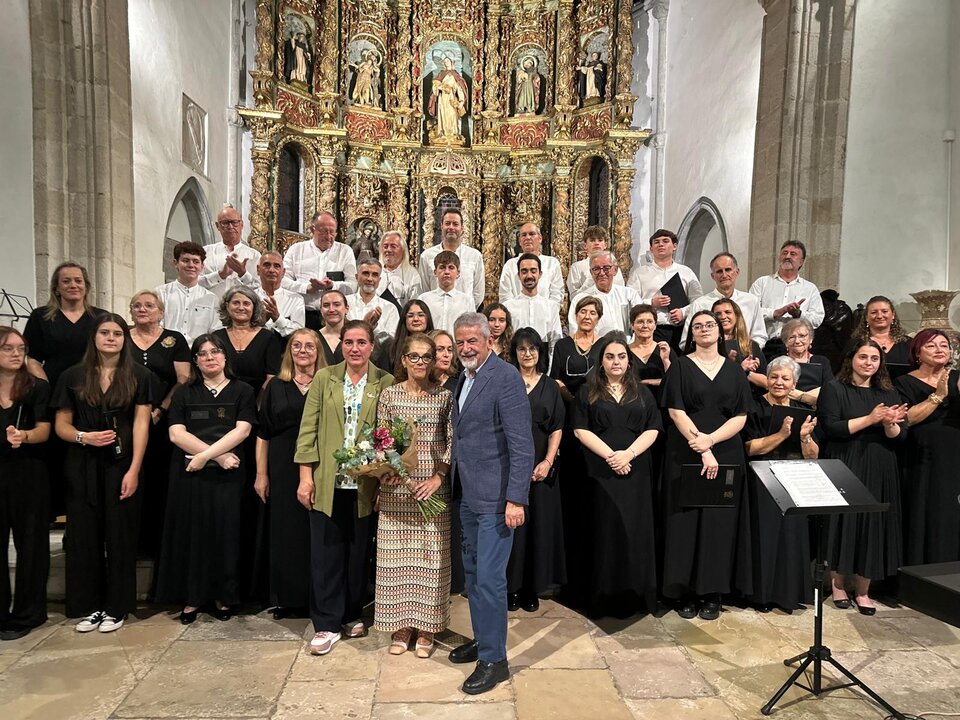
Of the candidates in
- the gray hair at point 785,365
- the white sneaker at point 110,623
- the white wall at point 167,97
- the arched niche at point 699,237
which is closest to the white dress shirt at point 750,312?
the gray hair at point 785,365

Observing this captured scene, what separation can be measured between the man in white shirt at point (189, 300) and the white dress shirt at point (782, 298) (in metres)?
4.74

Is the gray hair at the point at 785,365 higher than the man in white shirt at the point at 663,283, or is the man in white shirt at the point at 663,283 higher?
the man in white shirt at the point at 663,283

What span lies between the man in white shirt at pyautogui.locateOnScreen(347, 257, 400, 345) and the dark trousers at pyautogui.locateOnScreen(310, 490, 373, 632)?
177 cm

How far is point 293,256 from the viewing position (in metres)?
6.79

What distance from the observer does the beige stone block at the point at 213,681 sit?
316 cm

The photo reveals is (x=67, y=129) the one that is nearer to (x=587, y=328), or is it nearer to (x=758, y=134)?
(x=587, y=328)

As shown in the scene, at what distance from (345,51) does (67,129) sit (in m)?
7.55

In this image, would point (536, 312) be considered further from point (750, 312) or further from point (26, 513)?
point (26, 513)

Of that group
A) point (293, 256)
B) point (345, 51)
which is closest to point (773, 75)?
point (293, 256)

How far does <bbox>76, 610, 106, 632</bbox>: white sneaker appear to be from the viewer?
3.98m

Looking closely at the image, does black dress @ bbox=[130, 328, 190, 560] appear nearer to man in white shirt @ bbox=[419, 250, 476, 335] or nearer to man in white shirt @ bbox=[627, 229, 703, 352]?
man in white shirt @ bbox=[419, 250, 476, 335]

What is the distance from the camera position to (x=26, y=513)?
3943mm

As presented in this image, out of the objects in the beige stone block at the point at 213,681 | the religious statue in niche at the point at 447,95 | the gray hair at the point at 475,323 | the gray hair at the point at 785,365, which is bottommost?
the beige stone block at the point at 213,681

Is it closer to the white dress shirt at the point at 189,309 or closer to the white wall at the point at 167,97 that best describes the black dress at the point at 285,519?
the white dress shirt at the point at 189,309
